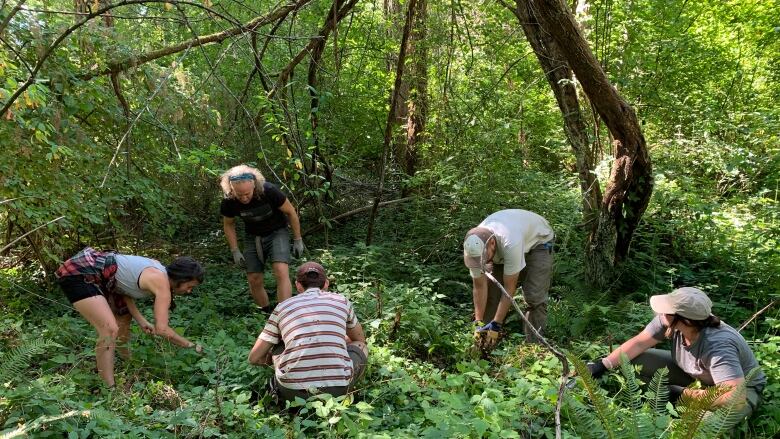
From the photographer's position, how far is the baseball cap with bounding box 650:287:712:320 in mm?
3312

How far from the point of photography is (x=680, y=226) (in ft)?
18.4

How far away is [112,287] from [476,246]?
2.66 m

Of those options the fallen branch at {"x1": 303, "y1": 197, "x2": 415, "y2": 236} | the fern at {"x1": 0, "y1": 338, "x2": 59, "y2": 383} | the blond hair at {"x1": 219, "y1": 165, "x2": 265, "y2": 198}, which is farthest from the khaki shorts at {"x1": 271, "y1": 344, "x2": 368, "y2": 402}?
the fallen branch at {"x1": 303, "y1": 197, "x2": 415, "y2": 236}

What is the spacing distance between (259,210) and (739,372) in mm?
3909

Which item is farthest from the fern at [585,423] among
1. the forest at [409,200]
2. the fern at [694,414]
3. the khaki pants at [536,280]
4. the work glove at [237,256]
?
the work glove at [237,256]

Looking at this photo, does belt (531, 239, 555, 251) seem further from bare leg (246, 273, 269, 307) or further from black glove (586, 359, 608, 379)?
bare leg (246, 273, 269, 307)

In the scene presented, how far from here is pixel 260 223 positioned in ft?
16.7

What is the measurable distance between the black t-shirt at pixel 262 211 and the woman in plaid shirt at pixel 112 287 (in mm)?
1282

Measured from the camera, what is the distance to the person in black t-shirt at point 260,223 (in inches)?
190

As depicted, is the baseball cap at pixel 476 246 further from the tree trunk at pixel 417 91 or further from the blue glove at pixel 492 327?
the tree trunk at pixel 417 91

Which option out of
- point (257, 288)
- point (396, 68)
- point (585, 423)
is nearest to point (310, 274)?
point (585, 423)

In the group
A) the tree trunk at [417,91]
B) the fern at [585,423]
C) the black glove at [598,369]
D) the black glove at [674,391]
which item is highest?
the tree trunk at [417,91]

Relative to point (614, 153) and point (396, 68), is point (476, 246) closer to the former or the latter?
point (614, 153)

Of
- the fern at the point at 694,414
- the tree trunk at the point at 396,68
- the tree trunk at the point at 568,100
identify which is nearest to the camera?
the fern at the point at 694,414
